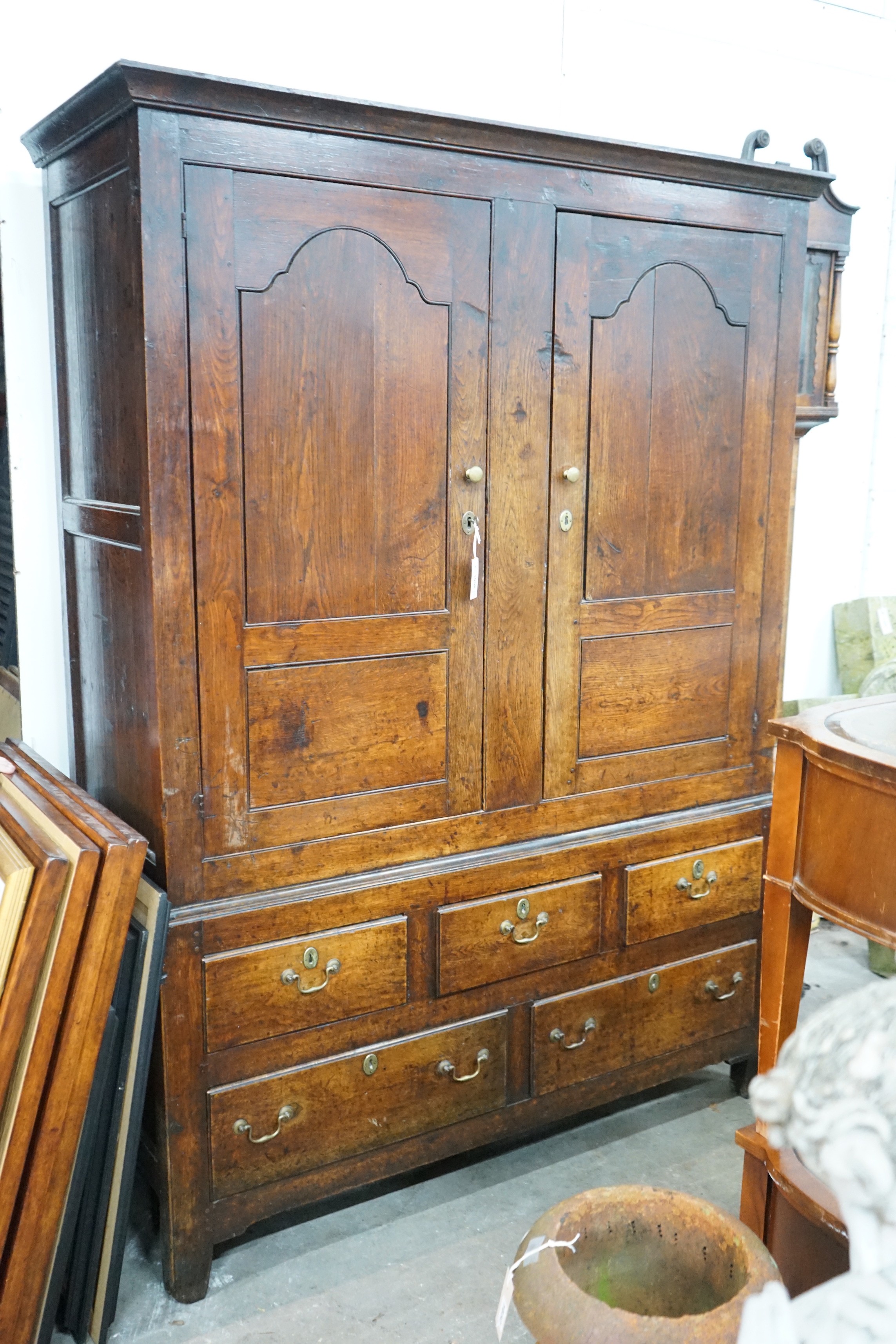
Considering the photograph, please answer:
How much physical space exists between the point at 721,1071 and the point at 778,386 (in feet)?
5.55

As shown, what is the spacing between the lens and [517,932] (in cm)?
229

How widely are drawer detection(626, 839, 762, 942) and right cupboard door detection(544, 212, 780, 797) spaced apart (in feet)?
0.66

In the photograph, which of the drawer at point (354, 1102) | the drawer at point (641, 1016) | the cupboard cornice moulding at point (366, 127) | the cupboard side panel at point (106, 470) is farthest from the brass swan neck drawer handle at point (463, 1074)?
the cupboard cornice moulding at point (366, 127)

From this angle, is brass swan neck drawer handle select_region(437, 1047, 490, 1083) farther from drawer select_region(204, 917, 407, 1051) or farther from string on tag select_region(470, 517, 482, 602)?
string on tag select_region(470, 517, 482, 602)

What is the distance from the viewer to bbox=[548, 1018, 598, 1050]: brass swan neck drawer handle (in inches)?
93.0

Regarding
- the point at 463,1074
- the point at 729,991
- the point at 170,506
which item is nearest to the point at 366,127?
the point at 170,506

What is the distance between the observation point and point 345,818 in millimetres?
2080

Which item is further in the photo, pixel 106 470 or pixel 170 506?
Result: pixel 106 470

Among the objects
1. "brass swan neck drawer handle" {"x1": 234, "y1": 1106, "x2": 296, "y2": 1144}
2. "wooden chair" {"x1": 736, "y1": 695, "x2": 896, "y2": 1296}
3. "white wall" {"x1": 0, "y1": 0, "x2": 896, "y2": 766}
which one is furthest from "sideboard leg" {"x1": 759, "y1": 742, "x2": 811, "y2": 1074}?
"white wall" {"x1": 0, "y1": 0, "x2": 896, "y2": 766}

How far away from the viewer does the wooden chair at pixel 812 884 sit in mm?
1493

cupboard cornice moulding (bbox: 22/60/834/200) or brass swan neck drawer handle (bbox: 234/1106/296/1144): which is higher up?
cupboard cornice moulding (bbox: 22/60/834/200)

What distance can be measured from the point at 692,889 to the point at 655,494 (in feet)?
2.91

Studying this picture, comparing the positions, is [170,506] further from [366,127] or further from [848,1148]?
[848,1148]

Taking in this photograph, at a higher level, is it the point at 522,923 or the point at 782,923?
the point at 782,923
